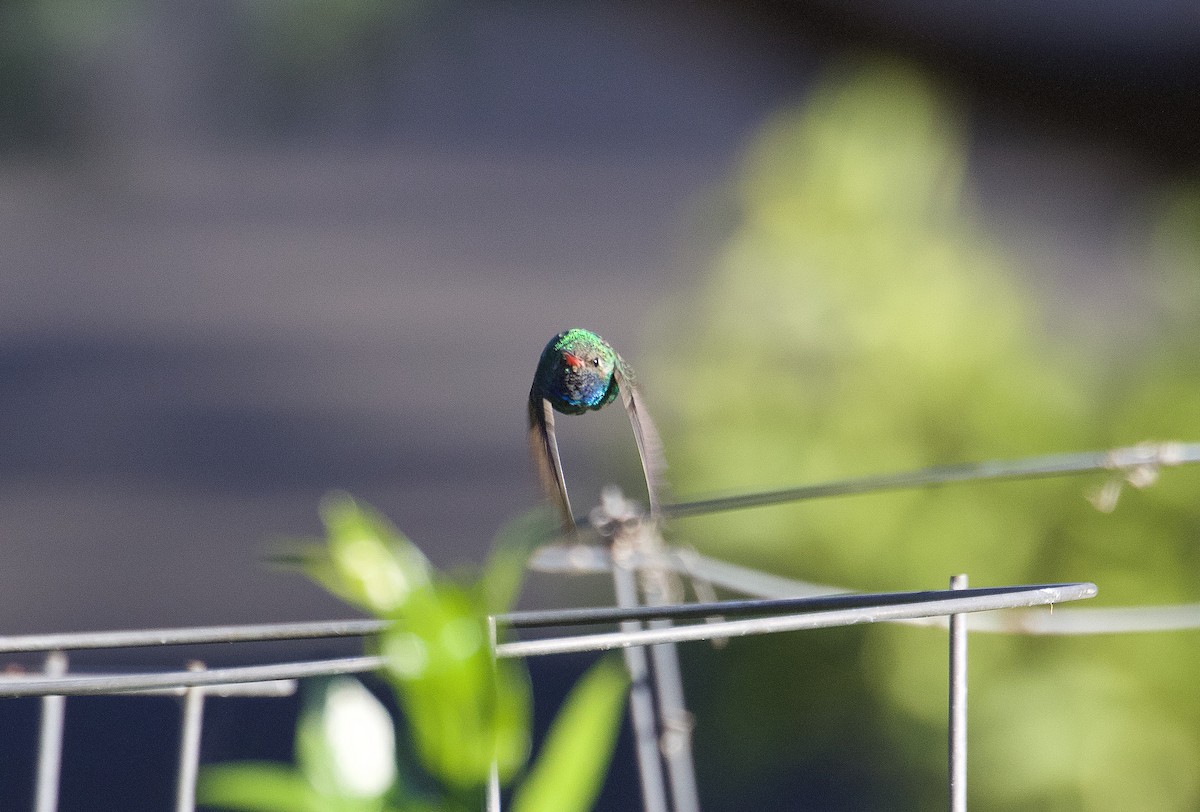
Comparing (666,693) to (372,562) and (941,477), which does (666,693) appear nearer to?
(941,477)

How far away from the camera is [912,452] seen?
5.18 ft

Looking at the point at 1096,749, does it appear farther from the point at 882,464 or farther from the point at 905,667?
the point at 882,464

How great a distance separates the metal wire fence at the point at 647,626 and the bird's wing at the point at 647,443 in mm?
50

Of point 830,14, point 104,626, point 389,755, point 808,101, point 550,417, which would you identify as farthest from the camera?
point 830,14

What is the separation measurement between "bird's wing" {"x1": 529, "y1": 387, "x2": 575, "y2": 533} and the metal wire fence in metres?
0.05

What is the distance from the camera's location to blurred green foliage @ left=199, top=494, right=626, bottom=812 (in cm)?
29

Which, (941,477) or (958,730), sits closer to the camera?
(958,730)

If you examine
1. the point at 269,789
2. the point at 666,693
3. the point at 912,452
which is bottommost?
the point at 269,789

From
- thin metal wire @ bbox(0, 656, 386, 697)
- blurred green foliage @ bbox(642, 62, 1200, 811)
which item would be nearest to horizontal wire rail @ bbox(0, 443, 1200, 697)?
thin metal wire @ bbox(0, 656, 386, 697)

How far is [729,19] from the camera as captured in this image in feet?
15.1

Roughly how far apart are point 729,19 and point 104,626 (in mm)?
2953

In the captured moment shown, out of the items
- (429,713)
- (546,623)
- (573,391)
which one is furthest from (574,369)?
(429,713)

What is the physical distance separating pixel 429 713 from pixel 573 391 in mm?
227

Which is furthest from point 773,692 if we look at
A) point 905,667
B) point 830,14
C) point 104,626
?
point 830,14
